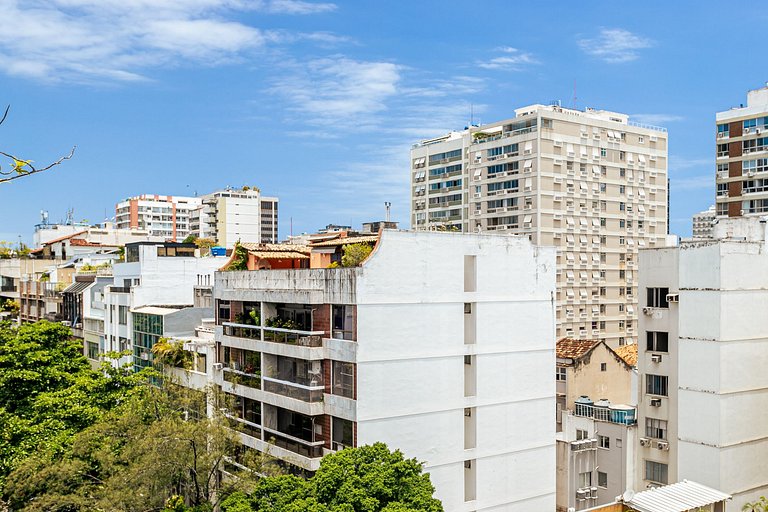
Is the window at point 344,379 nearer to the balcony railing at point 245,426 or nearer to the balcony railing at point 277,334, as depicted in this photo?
the balcony railing at point 277,334

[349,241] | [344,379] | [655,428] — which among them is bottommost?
[655,428]

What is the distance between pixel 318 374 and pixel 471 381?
25.7 feet

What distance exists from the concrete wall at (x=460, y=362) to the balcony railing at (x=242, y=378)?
8.81 meters

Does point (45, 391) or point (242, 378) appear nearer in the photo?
point (242, 378)

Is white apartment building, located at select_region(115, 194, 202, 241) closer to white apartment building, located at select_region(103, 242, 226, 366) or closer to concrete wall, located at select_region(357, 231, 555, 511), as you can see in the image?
white apartment building, located at select_region(103, 242, 226, 366)

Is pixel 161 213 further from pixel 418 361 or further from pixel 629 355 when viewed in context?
pixel 418 361

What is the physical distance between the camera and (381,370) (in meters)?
35.6

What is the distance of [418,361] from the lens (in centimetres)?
3684

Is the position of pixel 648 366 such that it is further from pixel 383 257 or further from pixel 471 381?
pixel 383 257

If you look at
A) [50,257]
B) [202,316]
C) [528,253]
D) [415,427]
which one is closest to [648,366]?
[528,253]

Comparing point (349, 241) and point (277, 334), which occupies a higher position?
point (349, 241)

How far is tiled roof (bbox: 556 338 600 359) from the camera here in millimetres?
55844

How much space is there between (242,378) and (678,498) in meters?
23.8

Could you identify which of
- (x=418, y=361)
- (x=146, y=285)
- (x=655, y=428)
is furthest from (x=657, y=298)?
(x=146, y=285)
